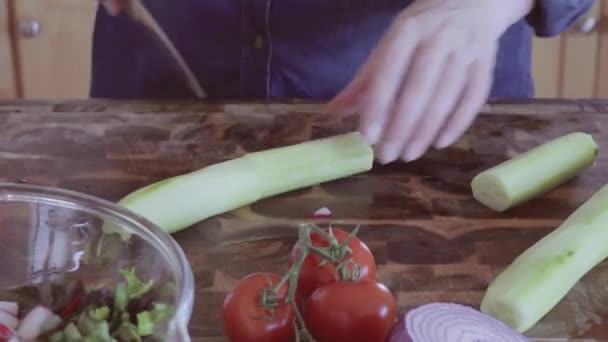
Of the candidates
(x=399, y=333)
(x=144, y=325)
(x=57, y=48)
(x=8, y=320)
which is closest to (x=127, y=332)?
(x=144, y=325)

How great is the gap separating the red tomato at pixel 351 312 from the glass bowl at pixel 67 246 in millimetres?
139

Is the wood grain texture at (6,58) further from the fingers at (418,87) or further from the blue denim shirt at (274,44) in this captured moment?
the fingers at (418,87)

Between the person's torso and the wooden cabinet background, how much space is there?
0.64 metres

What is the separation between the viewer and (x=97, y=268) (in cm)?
95

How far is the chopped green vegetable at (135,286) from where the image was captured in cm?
87

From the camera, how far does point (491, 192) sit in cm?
115

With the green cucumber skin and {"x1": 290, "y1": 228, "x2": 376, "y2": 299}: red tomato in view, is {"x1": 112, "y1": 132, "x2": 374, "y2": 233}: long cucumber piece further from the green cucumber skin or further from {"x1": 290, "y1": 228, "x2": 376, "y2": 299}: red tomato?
{"x1": 290, "y1": 228, "x2": 376, "y2": 299}: red tomato

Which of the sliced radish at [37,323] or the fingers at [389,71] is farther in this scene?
the fingers at [389,71]

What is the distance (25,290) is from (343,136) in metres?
Answer: 0.47

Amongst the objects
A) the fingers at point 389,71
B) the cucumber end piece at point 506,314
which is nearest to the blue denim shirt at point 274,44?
the fingers at point 389,71

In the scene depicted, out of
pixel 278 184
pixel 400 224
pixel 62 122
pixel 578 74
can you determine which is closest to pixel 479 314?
pixel 400 224

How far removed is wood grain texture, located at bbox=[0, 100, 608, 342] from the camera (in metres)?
1.03

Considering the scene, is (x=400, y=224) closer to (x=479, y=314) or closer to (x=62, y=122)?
(x=479, y=314)

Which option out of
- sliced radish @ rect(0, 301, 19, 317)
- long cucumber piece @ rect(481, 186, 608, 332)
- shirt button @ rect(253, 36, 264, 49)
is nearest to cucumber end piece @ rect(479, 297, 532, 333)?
long cucumber piece @ rect(481, 186, 608, 332)
